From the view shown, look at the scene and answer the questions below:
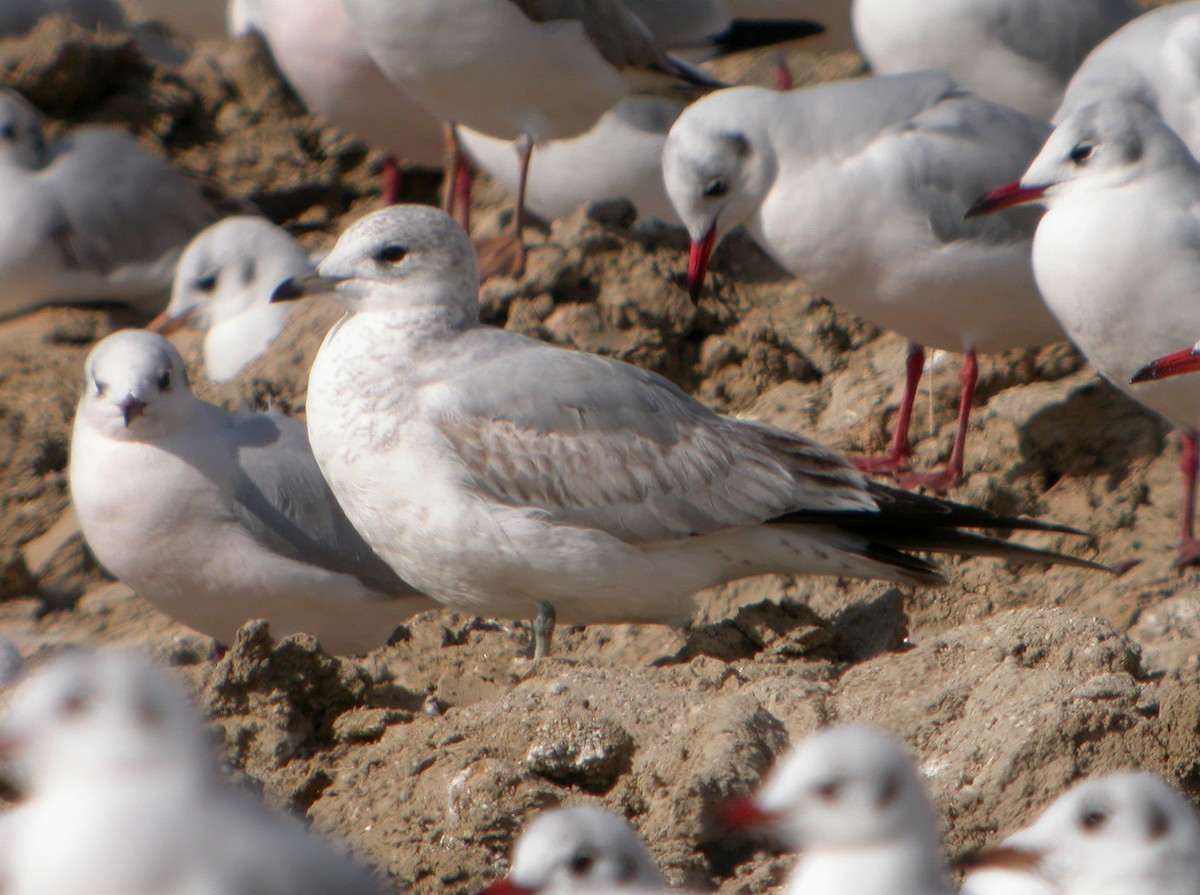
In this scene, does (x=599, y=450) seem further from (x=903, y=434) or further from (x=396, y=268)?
(x=903, y=434)

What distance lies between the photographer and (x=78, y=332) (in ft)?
30.3

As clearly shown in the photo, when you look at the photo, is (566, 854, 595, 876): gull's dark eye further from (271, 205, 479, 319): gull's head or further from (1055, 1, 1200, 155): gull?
(1055, 1, 1200, 155): gull

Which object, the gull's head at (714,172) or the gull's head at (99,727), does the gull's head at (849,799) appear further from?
the gull's head at (714,172)

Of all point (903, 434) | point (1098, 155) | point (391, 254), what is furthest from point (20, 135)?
point (1098, 155)

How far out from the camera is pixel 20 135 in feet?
31.0

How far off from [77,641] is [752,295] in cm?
310

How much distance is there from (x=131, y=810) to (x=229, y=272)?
210 inches

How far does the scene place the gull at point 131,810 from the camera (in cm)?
329

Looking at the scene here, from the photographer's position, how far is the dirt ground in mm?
4254

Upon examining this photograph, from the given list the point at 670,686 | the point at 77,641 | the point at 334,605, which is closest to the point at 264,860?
the point at 670,686

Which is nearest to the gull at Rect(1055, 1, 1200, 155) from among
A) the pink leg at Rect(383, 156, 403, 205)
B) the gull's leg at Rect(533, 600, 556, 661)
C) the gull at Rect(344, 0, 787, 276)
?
the gull at Rect(344, 0, 787, 276)

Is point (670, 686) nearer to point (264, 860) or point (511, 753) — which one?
point (511, 753)

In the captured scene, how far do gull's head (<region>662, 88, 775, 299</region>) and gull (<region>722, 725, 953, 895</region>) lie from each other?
3767mm

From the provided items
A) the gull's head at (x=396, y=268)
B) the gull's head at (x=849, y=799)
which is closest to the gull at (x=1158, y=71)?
the gull's head at (x=396, y=268)
